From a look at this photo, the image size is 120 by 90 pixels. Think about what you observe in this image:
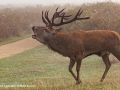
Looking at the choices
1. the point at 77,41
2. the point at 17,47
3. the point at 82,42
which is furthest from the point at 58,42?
the point at 17,47

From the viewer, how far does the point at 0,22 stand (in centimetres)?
2555

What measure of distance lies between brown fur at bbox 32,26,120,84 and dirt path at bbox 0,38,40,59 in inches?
409

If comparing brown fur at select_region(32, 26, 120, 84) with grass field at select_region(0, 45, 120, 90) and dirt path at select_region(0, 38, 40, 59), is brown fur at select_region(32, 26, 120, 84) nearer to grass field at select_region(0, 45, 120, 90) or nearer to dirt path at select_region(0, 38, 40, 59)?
grass field at select_region(0, 45, 120, 90)

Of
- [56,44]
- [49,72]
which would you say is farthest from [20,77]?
[56,44]

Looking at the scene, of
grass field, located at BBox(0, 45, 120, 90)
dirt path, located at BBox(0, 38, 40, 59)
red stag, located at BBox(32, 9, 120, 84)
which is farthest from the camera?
dirt path, located at BBox(0, 38, 40, 59)

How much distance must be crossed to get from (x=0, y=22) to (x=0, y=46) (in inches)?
164

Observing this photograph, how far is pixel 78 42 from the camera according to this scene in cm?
830

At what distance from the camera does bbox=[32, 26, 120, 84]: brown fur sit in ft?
27.2

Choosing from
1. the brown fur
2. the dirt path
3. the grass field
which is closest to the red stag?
the brown fur

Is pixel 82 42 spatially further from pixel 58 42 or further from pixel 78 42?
pixel 58 42

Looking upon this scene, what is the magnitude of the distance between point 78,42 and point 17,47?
14.2 m

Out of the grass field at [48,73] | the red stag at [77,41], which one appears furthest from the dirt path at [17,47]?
the red stag at [77,41]

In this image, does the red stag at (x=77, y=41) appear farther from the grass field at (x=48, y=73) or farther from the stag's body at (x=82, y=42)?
the grass field at (x=48, y=73)

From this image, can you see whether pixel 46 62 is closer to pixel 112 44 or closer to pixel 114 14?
pixel 112 44
